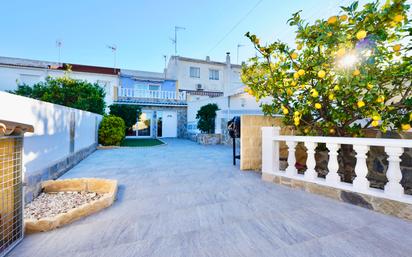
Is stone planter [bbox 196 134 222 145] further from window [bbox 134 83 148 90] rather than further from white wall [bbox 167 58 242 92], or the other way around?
window [bbox 134 83 148 90]

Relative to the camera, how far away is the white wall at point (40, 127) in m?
2.44

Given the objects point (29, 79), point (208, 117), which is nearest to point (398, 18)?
point (208, 117)

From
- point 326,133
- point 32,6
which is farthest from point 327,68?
point 32,6

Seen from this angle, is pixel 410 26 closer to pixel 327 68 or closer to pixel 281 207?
pixel 327 68

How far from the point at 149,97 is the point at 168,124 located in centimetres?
300

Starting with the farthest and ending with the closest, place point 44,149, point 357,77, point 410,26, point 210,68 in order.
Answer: point 210,68 < point 44,149 < point 357,77 < point 410,26

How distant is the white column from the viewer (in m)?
3.80

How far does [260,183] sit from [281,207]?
1.14m

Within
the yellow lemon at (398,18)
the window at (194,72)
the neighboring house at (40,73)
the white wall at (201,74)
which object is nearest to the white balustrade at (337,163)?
the yellow lemon at (398,18)

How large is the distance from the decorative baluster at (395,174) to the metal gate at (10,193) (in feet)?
13.6

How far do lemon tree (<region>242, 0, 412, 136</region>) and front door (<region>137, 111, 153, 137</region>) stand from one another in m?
14.6

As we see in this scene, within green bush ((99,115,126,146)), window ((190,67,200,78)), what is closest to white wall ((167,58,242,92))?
window ((190,67,200,78))

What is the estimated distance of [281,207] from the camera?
2574 mm

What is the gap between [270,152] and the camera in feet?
12.6
